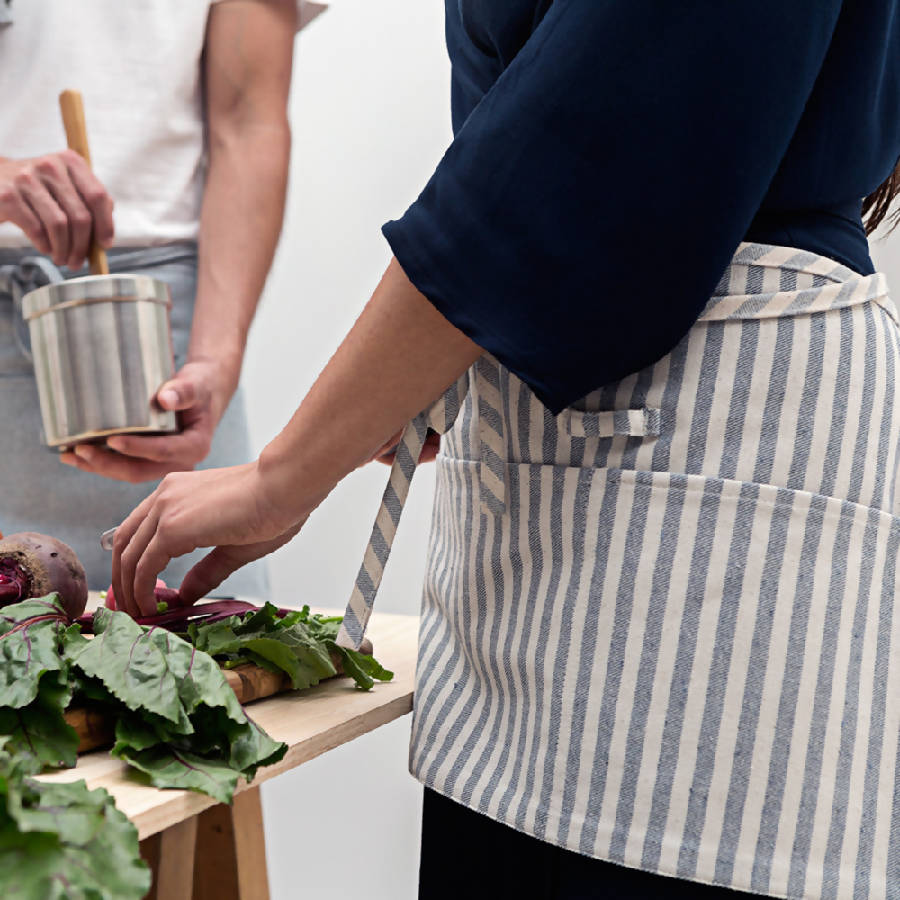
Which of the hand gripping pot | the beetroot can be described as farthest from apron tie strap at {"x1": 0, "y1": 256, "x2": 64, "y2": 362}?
the beetroot

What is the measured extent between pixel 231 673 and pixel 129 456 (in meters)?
0.46

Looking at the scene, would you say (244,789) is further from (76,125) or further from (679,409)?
(76,125)

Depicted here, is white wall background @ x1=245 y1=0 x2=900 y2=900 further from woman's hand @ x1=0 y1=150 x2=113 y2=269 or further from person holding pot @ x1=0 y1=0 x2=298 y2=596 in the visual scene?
woman's hand @ x1=0 y1=150 x2=113 y2=269

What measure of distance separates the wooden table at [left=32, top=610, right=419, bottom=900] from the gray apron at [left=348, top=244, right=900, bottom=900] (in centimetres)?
16

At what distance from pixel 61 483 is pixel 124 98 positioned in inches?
21.8

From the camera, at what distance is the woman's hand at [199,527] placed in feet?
2.16

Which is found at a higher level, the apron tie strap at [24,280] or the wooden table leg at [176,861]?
the apron tie strap at [24,280]

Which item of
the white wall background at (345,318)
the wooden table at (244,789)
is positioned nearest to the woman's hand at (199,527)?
the wooden table at (244,789)

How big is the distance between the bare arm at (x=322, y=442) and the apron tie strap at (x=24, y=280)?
486mm

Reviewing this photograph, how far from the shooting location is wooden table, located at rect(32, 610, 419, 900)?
0.52m

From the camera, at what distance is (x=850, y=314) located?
0.58 meters

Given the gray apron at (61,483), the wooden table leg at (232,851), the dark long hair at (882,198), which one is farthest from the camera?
the gray apron at (61,483)

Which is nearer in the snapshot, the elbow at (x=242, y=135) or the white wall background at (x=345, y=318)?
the elbow at (x=242, y=135)

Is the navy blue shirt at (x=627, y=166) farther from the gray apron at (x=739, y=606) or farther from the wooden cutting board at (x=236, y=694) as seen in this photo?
the wooden cutting board at (x=236, y=694)
